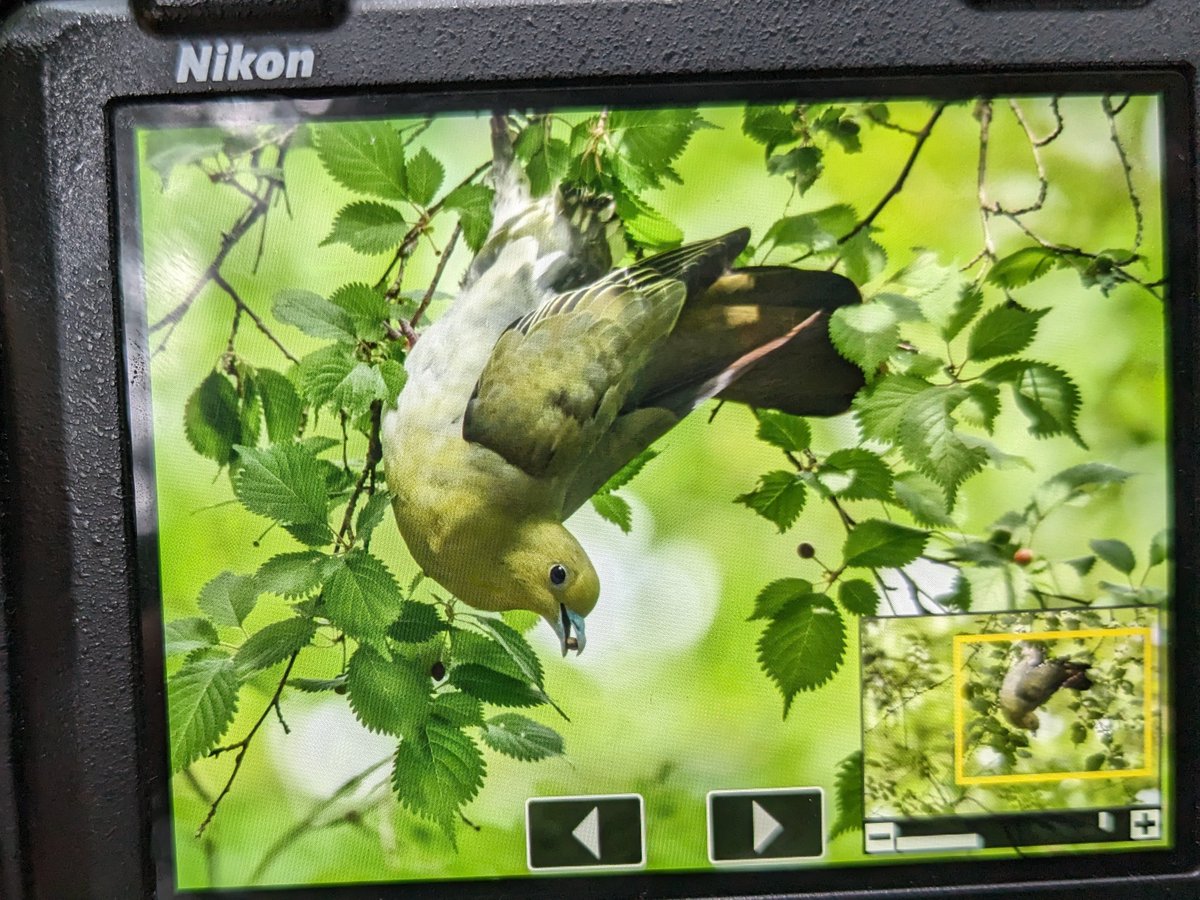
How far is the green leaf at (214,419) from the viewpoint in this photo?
570mm

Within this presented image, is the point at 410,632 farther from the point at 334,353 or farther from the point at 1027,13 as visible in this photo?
the point at 1027,13

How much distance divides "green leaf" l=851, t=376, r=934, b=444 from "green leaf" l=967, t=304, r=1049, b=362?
41mm

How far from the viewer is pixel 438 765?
581 mm

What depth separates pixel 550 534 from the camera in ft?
1.88

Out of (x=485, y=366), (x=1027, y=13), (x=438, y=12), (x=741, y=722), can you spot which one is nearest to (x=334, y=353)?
(x=485, y=366)

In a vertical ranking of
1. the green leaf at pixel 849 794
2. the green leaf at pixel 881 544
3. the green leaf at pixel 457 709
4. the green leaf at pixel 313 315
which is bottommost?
the green leaf at pixel 849 794

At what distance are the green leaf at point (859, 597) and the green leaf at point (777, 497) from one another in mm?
53

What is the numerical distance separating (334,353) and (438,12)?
0.21 meters

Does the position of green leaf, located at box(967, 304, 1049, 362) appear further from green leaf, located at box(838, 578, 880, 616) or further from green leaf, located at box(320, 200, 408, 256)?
green leaf, located at box(320, 200, 408, 256)

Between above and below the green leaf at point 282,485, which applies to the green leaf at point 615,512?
below

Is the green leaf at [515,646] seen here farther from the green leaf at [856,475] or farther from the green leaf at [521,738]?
the green leaf at [856,475]

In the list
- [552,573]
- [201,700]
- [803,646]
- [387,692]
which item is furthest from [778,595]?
[201,700]

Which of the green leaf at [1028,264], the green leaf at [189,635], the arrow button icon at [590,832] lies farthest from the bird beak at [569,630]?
the green leaf at [1028,264]

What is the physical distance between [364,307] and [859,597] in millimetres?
343
